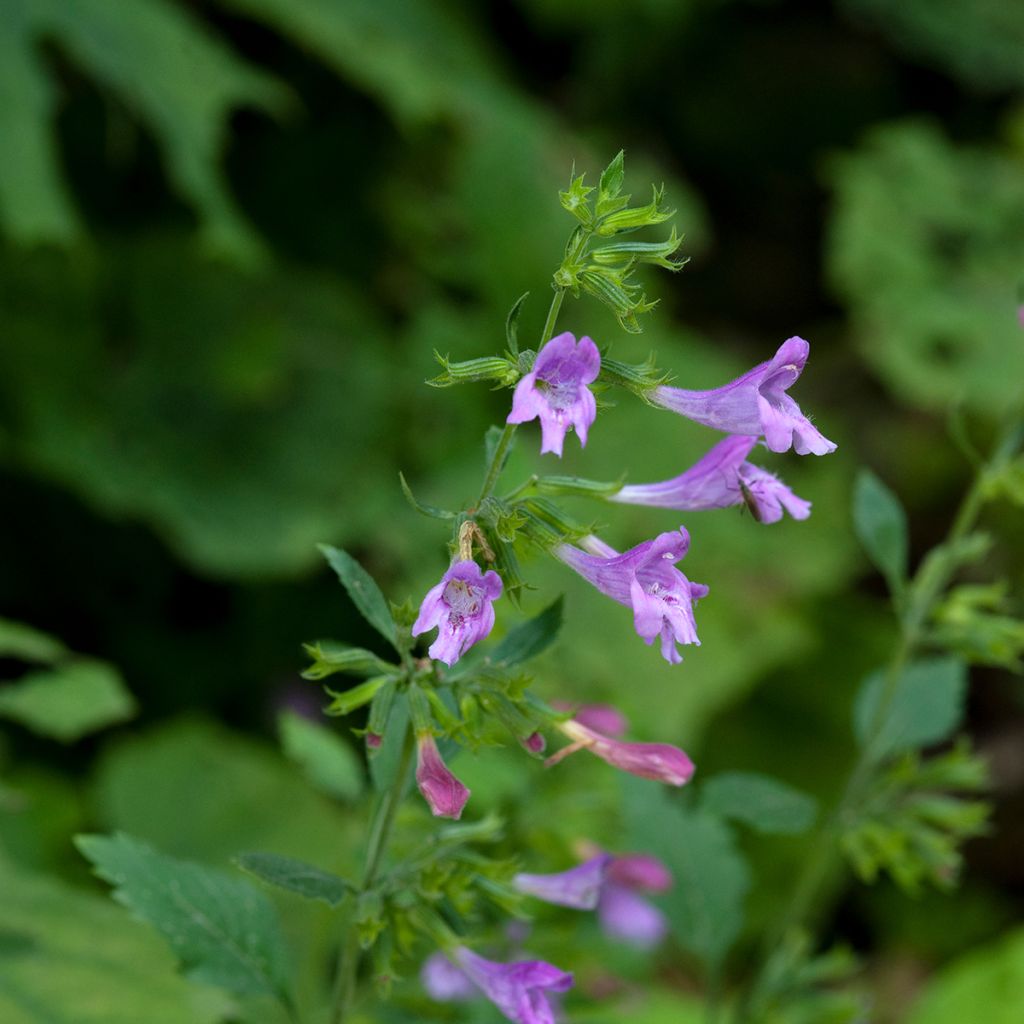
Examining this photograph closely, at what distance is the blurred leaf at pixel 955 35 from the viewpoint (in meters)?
4.52

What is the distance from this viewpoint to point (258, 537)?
3.38 m

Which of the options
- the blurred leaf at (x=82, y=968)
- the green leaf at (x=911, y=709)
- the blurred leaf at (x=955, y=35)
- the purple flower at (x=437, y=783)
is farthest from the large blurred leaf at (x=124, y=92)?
the blurred leaf at (x=955, y=35)

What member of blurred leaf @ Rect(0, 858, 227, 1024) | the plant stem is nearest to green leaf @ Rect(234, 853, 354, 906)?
the plant stem

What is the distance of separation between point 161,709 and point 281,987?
2.25 metres

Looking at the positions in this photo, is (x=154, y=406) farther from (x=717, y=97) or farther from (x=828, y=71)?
(x=828, y=71)

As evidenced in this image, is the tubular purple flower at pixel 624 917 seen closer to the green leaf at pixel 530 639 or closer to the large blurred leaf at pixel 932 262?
the green leaf at pixel 530 639

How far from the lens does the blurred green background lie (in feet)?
10.1

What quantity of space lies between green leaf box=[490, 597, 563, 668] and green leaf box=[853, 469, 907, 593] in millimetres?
615

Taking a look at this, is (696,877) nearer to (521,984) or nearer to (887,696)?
(887,696)

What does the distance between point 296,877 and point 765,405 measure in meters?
0.59

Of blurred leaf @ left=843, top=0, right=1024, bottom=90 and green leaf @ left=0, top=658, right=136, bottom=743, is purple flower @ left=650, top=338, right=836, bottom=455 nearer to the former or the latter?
green leaf @ left=0, top=658, right=136, bottom=743

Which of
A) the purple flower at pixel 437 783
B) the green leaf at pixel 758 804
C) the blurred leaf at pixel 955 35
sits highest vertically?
the blurred leaf at pixel 955 35

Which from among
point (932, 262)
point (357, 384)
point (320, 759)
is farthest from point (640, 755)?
point (932, 262)

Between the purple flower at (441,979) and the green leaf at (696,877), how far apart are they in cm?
28
